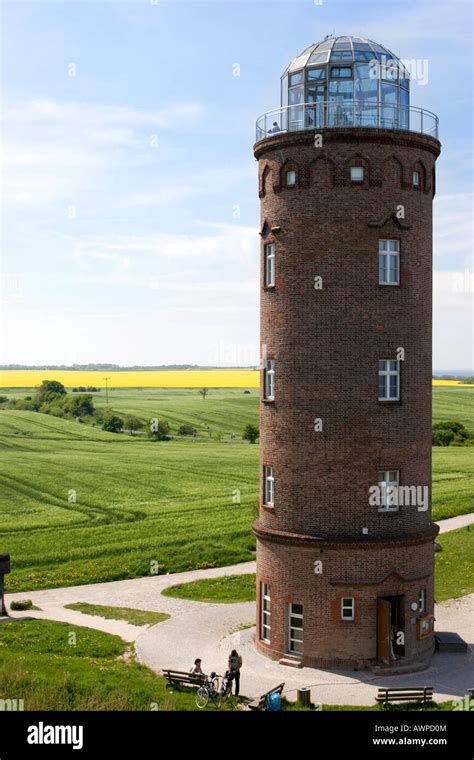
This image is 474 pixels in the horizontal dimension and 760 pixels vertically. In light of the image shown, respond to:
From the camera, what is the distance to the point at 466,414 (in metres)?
129

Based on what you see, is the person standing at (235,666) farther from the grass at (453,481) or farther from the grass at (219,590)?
the grass at (453,481)

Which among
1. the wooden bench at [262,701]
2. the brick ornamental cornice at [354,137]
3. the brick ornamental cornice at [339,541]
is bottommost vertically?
the wooden bench at [262,701]

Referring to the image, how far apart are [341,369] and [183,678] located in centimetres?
1076

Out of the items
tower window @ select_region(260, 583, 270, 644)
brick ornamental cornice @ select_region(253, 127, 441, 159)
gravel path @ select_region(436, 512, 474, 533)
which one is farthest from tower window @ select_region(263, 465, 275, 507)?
gravel path @ select_region(436, 512, 474, 533)

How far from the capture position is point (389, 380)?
29.3 metres

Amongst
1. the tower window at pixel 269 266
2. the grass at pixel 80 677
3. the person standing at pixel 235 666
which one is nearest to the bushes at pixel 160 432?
the grass at pixel 80 677

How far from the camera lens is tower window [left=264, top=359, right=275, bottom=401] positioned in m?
30.2

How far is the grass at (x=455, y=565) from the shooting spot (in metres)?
39.7

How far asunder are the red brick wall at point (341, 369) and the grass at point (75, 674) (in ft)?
17.2

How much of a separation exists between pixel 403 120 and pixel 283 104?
4157mm

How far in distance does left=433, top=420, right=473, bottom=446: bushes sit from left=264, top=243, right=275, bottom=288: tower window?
7537 cm

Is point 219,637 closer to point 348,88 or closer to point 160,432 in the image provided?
point 348,88
